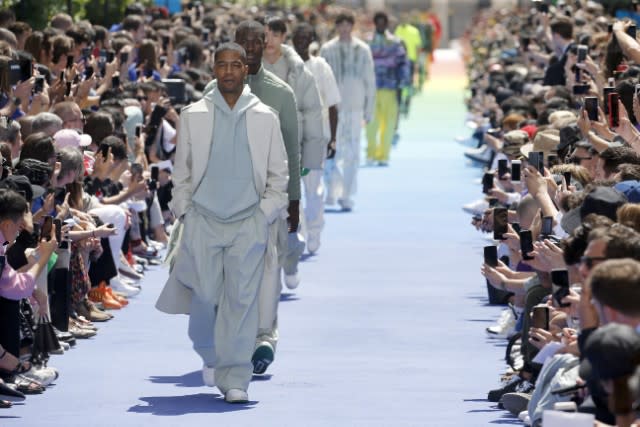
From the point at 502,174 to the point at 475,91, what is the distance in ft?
54.1

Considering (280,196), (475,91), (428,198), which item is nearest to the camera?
(280,196)

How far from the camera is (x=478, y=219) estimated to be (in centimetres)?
1493

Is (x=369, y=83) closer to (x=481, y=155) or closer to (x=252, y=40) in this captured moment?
(x=481, y=155)

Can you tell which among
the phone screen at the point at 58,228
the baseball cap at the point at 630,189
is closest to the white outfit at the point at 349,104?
the phone screen at the point at 58,228

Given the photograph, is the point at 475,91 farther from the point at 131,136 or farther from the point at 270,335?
the point at 270,335

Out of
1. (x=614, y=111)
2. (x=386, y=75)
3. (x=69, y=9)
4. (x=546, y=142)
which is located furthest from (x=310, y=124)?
(x=386, y=75)

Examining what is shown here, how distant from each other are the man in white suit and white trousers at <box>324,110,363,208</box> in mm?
11158

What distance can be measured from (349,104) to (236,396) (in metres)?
12.0

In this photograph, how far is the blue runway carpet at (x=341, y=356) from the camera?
1038 centimetres

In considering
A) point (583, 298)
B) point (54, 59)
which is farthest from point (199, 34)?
point (583, 298)

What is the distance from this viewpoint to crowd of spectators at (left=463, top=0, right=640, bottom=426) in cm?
723

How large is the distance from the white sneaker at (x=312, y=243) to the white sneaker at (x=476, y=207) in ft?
5.19

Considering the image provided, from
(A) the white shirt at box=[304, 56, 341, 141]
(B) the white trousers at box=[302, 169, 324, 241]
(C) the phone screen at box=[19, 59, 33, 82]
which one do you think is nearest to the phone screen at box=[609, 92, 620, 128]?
(C) the phone screen at box=[19, 59, 33, 82]

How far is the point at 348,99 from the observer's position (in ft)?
73.4
